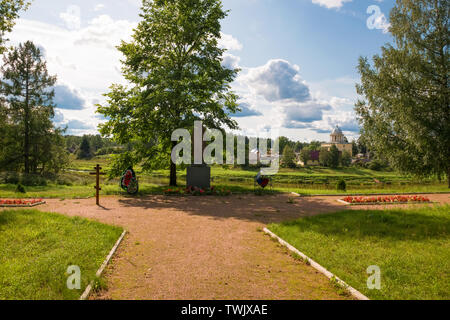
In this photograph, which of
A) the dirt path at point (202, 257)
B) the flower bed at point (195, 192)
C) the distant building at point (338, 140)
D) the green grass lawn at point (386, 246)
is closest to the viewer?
the dirt path at point (202, 257)

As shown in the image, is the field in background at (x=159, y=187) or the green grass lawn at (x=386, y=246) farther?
the field in background at (x=159, y=187)

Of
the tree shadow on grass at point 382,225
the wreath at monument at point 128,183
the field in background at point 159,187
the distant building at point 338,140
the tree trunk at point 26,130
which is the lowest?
the field in background at point 159,187

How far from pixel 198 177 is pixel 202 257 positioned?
11.3m

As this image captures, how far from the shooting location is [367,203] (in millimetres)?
13617

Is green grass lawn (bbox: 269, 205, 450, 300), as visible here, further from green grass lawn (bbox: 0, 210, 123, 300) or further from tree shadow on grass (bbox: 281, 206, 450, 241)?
green grass lawn (bbox: 0, 210, 123, 300)

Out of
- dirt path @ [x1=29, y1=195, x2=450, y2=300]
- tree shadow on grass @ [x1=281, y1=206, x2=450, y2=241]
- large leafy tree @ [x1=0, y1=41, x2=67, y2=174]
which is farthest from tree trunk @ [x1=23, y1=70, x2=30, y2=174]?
tree shadow on grass @ [x1=281, y1=206, x2=450, y2=241]

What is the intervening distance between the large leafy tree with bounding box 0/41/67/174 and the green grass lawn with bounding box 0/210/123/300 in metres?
23.9

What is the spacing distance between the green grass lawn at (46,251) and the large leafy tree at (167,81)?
909 centimetres

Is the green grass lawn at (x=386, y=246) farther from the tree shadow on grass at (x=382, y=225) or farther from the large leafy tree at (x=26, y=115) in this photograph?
the large leafy tree at (x=26, y=115)

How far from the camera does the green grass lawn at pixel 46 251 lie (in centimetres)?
443

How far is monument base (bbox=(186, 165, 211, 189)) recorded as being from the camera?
17.2 metres

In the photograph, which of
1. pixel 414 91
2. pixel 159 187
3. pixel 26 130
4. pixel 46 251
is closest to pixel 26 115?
pixel 26 130

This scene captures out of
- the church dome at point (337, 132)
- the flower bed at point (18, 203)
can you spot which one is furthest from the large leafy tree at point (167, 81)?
the church dome at point (337, 132)
